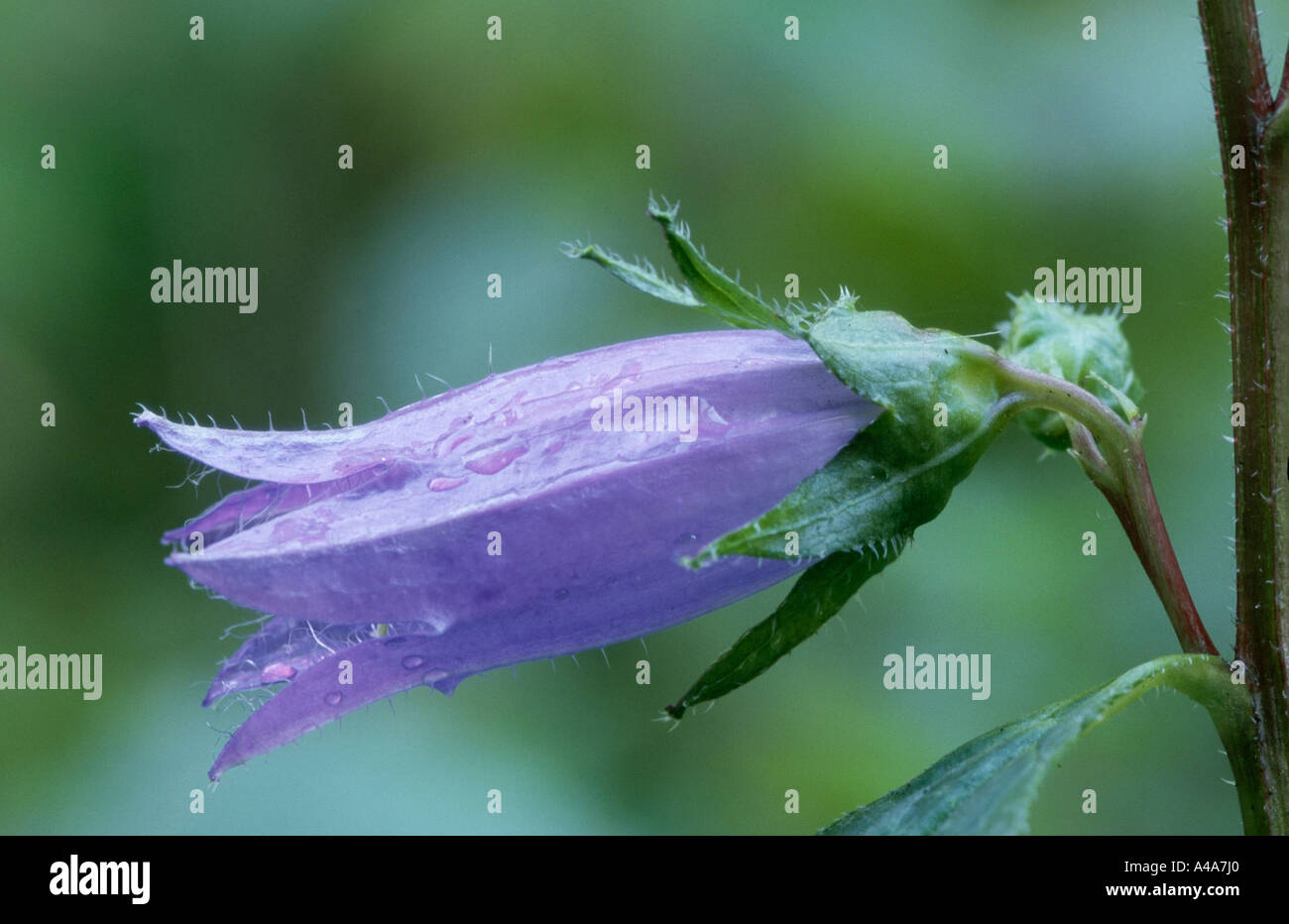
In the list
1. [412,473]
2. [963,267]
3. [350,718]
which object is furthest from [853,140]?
[412,473]

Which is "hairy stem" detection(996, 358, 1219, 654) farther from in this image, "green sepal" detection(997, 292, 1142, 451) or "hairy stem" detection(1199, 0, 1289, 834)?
"green sepal" detection(997, 292, 1142, 451)

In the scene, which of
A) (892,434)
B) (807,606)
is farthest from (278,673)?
(892,434)

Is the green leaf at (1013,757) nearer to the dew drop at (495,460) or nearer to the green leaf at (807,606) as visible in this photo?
the green leaf at (807,606)

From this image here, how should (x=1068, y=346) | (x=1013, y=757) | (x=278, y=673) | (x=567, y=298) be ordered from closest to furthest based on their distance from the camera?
1. (x=1013, y=757)
2. (x=278, y=673)
3. (x=1068, y=346)
4. (x=567, y=298)

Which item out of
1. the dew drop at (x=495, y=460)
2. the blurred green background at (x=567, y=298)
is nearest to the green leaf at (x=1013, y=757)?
the dew drop at (x=495, y=460)

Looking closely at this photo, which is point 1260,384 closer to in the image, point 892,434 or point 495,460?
point 892,434
